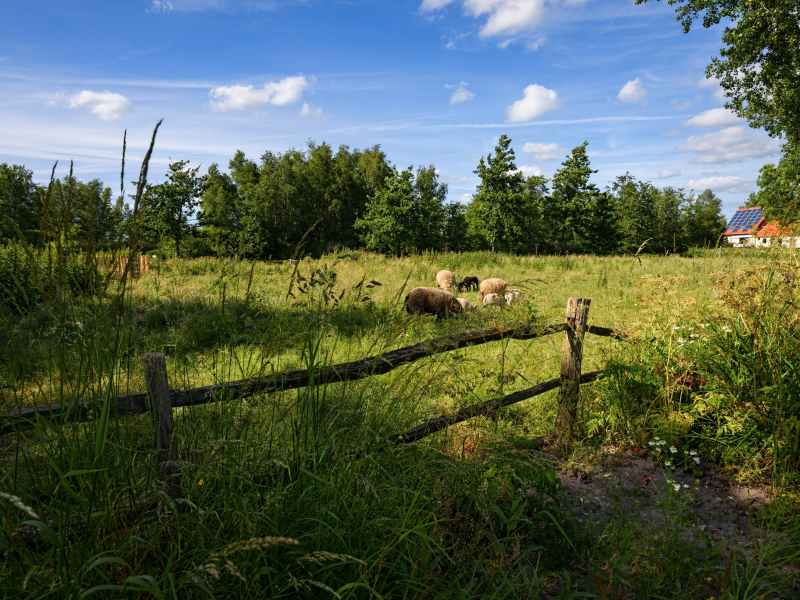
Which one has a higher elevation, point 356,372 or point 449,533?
point 356,372

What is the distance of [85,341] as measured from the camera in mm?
1901

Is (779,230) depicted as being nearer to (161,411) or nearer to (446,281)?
(161,411)

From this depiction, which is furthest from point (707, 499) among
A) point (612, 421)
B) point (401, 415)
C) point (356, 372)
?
point (356, 372)

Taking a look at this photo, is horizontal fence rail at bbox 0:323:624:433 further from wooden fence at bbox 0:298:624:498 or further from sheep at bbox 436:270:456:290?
sheep at bbox 436:270:456:290

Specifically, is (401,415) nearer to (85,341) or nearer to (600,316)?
(85,341)

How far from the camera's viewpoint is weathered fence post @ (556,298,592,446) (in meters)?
4.60

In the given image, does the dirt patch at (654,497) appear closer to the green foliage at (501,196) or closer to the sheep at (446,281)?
the sheep at (446,281)

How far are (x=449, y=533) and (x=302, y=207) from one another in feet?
170

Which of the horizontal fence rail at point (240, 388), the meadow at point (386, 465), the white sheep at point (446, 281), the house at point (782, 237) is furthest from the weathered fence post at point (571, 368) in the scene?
the white sheep at point (446, 281)

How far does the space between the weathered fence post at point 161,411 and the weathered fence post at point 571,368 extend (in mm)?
3715

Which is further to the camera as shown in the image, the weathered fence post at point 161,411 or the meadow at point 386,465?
the weathered fence post at point 161,411

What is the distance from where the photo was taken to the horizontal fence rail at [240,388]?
188 cm

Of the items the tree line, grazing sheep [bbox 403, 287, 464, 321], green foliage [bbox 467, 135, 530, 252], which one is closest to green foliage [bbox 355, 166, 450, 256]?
the tree line

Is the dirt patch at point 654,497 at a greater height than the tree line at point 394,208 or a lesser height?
lesser
